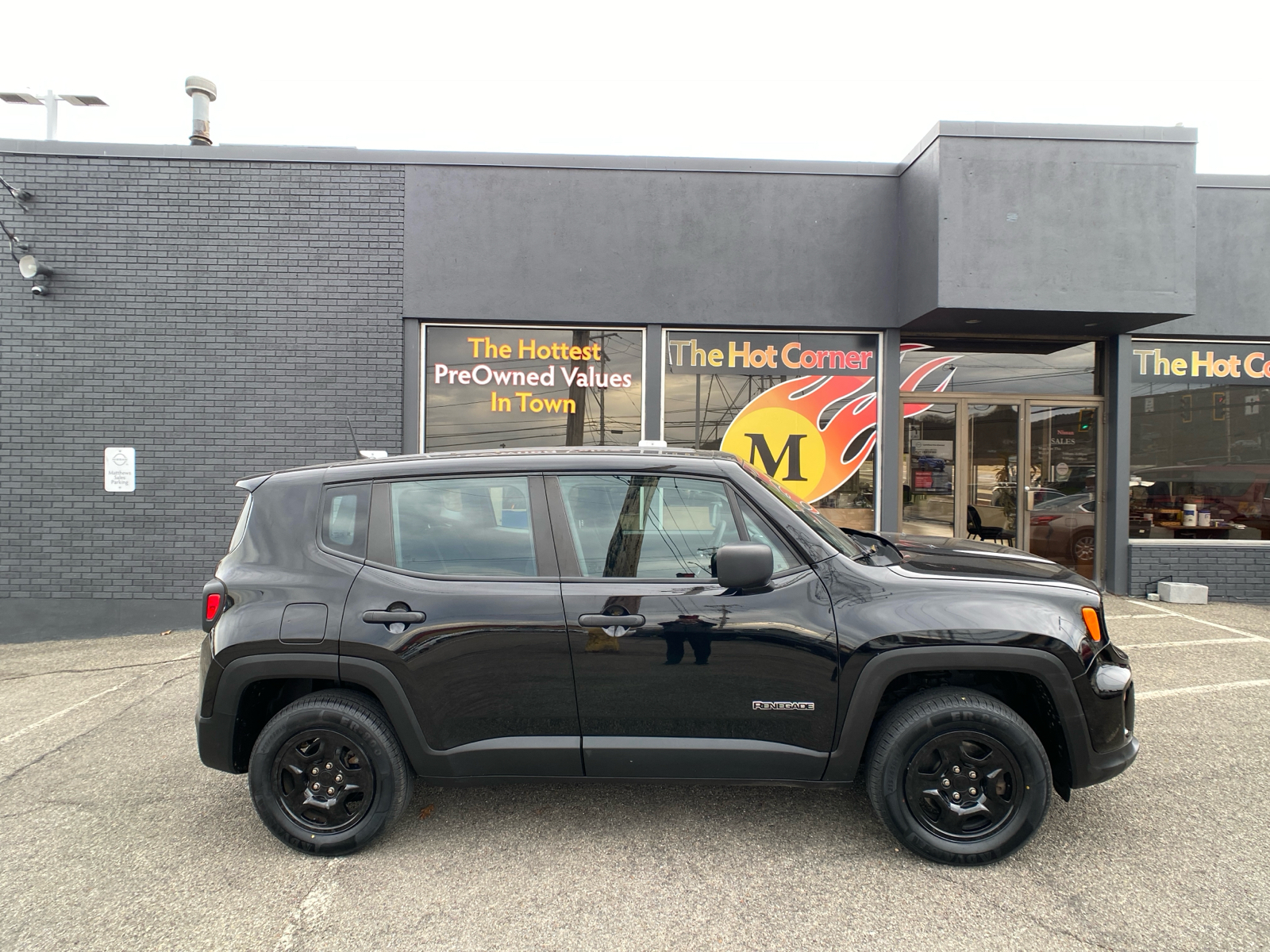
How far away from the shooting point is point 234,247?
738 cm

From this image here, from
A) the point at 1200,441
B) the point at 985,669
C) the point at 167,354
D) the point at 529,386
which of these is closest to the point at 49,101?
the point at 167,354

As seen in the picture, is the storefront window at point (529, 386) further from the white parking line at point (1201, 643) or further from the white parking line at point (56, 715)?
the white parking line at point (1201, 643)

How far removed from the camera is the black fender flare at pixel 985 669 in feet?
9.37

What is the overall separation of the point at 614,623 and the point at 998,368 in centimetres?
706

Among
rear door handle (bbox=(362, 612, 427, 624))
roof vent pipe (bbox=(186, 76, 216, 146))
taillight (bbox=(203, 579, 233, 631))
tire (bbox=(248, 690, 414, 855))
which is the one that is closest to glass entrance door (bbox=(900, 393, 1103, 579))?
rear door handle (bbox=(362, 612, 427, 624))

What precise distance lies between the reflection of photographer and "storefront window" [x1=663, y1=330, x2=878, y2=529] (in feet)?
16.3

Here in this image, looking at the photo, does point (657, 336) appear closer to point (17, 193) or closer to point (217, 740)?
point (217, 740)

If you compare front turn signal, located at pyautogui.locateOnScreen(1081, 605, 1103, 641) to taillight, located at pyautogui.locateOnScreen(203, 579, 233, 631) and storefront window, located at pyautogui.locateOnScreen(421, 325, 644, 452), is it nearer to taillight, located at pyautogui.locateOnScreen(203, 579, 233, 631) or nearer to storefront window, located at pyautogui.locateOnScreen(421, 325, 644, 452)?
taillight, located at pyautogui.locateOnScreen(203, 579, 233, 631)

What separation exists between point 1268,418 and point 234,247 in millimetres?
11721

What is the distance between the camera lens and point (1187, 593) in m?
7.64

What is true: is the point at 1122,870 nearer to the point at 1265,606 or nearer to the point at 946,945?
the point at 946,945

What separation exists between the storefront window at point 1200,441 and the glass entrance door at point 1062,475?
418mm

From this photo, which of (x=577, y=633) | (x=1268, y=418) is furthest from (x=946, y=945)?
(x=1268, y=418)

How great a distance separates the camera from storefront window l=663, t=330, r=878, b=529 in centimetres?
780
